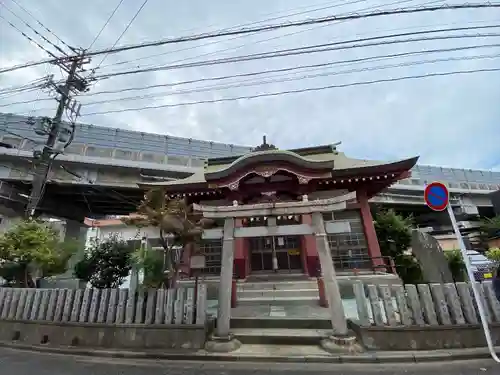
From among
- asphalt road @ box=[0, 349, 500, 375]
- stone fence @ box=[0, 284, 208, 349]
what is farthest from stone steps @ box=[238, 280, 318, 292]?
asphalt road @ box=[0, 349, 500, 375]

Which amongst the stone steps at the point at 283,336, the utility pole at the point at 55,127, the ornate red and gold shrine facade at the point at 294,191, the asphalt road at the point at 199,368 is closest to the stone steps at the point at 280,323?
the stone steps at the point at 283,336

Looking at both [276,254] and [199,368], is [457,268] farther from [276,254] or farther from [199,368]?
[199,368]

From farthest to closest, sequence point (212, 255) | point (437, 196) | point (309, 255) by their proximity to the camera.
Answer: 1. point (212, 255)
2. point (309, 255)
3. point (437, 196)

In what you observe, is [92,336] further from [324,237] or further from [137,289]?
[324,237]

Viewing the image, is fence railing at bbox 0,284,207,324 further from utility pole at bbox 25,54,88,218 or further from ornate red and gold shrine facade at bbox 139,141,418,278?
utility pole at bbox 25,54,88,218

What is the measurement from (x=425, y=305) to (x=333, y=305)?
174 cm

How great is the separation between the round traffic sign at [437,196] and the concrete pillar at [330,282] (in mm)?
2137

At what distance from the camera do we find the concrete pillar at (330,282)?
5.00 metres

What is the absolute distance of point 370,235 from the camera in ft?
32.5

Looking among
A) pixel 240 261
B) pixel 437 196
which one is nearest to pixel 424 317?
pixel 437 196

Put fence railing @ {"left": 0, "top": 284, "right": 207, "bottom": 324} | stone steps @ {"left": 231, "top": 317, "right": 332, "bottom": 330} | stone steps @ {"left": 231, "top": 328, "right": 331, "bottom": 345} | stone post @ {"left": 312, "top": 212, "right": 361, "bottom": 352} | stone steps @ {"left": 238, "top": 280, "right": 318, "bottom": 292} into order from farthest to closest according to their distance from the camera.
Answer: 1. stone steps @ {"left": 238, "top": 280, "right": 318, "bottom": 292}
2. stone steps @ {"left": 231, "top": 317, "right": 332, "bottom": 330}
3. fence railing @ {"left": 0, "top": 284, "right": 207, "bottom": 324}
4. stone steps @ {"left": 231, "top": 328, "right": 331, "bottom": 345}
5. stone post @ {"left": 312, "top": 212, "right": 361, "bottom": 352}

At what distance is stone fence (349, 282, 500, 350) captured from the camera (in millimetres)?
4602

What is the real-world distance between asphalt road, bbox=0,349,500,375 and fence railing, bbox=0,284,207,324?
796 millimetres

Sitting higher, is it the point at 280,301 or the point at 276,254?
the point at 276,254
